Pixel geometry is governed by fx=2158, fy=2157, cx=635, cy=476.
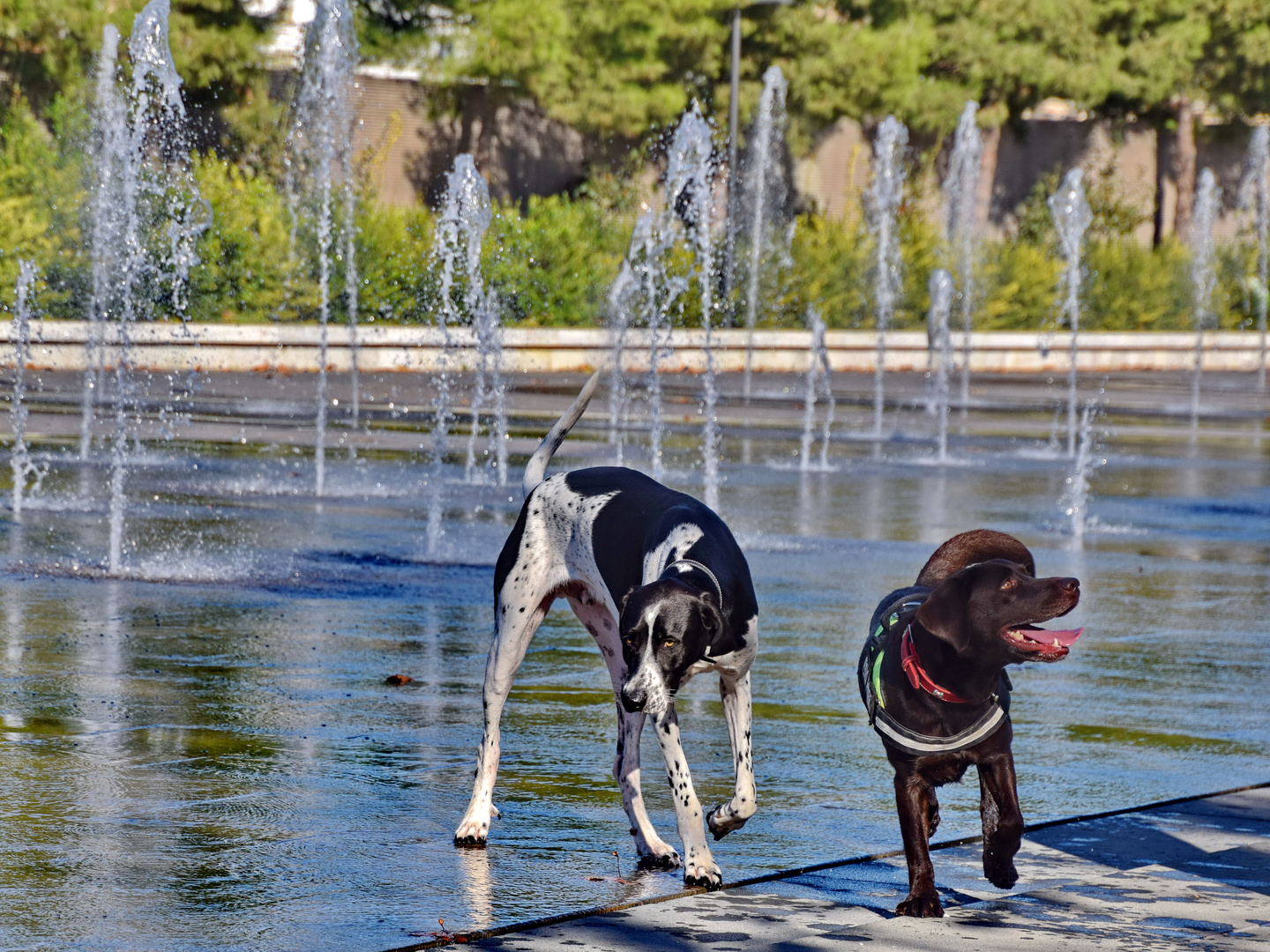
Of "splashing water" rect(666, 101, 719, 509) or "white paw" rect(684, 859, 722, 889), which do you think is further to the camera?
"splashing water" rect(666, 101, 719, 509)

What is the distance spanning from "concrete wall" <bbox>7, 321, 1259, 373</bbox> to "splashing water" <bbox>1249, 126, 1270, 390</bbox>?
2.86 meters

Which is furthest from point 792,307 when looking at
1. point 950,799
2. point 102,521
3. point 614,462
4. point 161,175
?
point 950,799

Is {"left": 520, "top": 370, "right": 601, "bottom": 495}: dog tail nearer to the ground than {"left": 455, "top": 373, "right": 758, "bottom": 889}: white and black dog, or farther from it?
farther from it

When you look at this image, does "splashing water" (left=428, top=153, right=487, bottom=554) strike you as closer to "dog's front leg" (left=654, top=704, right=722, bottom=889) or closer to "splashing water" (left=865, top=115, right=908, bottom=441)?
"splashing water" (left=865, top=115, right=908, bottom=441)

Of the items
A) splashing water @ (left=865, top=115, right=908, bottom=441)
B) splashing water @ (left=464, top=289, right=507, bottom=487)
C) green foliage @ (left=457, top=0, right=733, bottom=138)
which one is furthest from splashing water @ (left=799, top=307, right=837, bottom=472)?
green foliage @ (left=457, top=0, right=733, bottom=138)

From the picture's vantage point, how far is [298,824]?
18.8ft

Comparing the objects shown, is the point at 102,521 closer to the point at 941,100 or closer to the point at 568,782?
the point at 568,782

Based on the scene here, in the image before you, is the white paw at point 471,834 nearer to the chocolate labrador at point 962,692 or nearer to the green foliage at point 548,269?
the chocolate labrador at point 962,692

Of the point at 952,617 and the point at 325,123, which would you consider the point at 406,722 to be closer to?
the point at 952,617

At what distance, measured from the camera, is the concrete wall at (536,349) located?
1124 inches

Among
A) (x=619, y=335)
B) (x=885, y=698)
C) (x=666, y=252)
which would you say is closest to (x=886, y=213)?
(x=666, y=252)

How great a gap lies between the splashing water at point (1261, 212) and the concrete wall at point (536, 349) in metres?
2.86

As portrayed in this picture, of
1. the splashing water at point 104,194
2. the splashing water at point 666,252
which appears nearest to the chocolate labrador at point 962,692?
the splashing water at point 104,194

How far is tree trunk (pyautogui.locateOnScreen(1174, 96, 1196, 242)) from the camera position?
162 feet
